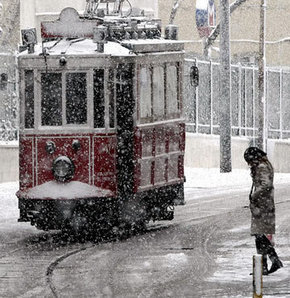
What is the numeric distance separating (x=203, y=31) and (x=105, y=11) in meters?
19.3

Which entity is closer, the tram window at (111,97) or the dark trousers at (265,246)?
the dark trousers at (265,246)

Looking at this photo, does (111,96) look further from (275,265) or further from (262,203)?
(275,265)

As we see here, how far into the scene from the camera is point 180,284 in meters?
16.4

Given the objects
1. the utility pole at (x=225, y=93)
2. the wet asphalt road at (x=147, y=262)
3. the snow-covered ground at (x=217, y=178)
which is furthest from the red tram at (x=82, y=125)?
the utility pole at (x=225, y=93)

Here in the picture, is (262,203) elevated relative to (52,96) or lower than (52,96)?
lower

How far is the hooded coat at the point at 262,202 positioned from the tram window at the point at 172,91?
244 inches

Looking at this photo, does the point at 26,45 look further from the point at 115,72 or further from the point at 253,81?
the point at 253,81

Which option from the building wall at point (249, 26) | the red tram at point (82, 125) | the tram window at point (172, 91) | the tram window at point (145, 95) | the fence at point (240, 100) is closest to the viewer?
the red tram at point (82, 125)

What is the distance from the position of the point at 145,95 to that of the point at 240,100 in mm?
23082

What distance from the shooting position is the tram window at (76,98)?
2152 cm

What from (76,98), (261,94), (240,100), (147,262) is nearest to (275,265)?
(147,262)

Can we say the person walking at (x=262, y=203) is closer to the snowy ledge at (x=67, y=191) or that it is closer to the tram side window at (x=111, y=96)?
the snowy ledge at (x=67, y=191)

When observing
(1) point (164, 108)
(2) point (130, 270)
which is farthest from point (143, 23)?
(2) point (130, 270)

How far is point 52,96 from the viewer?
21.6 m
